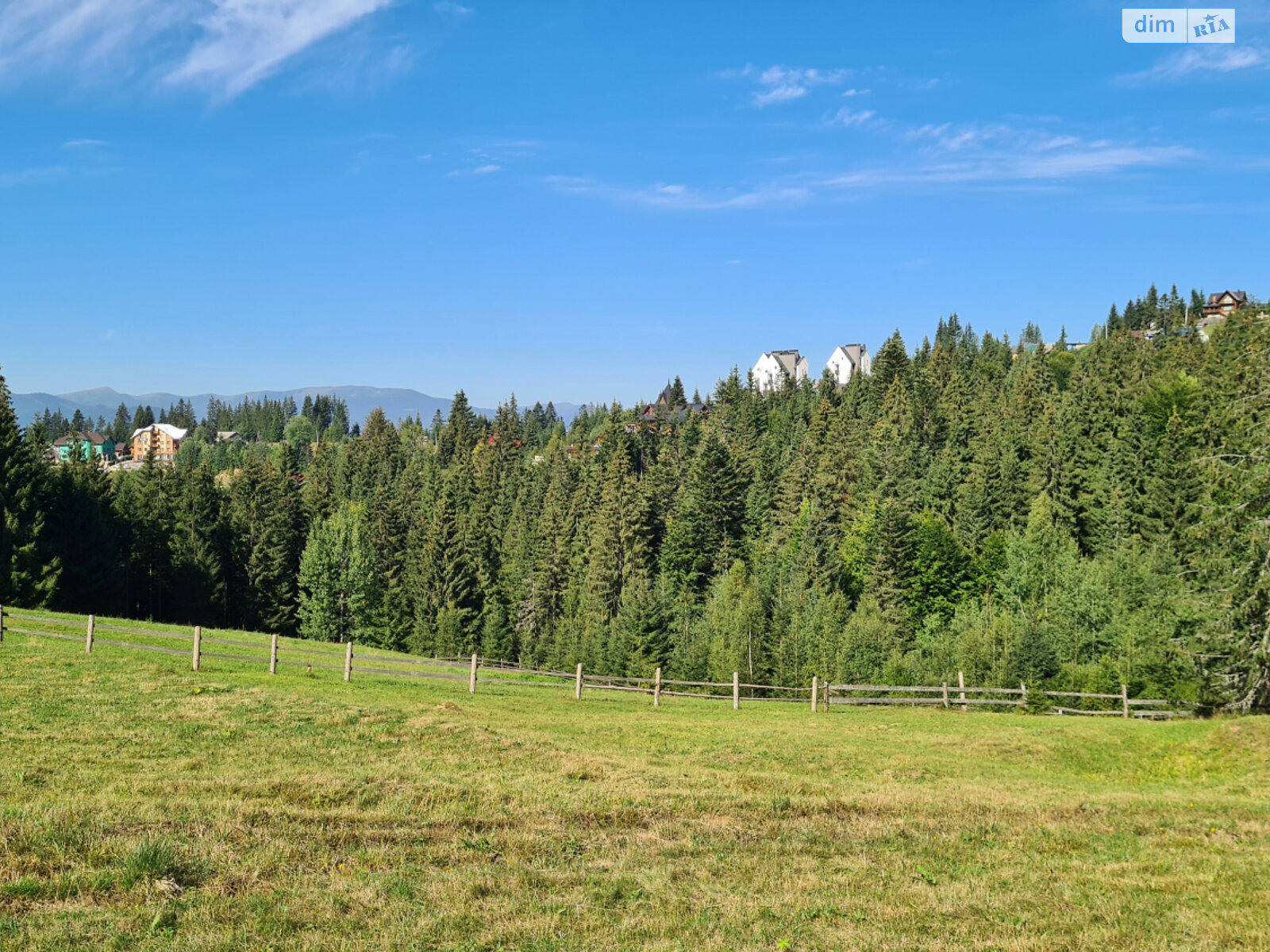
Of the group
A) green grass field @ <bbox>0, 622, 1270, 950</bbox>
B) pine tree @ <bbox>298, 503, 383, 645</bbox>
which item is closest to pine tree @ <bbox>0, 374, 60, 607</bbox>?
pine tree @ <bbox>298, 503, 383, 645</bbox>

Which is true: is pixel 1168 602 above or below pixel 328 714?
above

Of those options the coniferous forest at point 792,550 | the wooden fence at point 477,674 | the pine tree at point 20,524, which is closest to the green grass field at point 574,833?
the wooden fence at point 477,674

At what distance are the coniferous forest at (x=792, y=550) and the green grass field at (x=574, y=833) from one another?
20656 mm

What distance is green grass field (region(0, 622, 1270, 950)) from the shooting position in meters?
8.96

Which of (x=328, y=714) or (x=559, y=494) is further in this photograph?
(x=559, y=494)

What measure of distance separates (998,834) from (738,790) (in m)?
4.96

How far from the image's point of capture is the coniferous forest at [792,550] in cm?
5447

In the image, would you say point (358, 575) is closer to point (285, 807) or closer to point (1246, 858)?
point (285, 807)

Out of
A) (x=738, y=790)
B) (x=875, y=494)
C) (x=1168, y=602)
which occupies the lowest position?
(x=738, y=790)

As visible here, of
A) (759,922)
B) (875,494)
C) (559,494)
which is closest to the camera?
(759,922)

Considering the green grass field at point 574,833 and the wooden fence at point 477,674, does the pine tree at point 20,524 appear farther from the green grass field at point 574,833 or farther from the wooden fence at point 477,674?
the green grass field at point 574,833

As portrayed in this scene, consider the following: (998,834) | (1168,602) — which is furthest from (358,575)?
(998,834)

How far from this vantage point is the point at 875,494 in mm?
82875

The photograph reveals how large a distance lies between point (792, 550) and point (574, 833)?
73972mm
